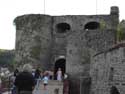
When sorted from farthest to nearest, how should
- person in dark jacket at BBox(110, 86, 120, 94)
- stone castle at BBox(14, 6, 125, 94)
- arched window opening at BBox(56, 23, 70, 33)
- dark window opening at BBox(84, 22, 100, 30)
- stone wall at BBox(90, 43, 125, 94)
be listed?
arched window opening at BBox(56, 23, 70, 33), dark window opening at BBox(84, 22, 100, 30), stone castle at BBox(14, 6, 125, 94), person in dark jacket at BBox(110, 86, 120, 94), stone wall at BBox(90, 43, 125, 94)

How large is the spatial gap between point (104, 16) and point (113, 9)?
0.96 metres

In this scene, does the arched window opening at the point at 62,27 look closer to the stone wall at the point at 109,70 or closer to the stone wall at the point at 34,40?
the stone wall at the point at 34,40

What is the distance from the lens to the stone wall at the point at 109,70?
18641 mm

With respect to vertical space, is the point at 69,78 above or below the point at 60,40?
below

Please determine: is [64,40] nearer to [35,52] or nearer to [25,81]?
[35,52]

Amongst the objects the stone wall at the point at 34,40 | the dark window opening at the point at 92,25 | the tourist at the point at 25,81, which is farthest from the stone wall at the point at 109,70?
the dark window opening at the point at 92,25

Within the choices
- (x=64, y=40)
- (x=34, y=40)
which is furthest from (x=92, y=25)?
(x=34, y=40)

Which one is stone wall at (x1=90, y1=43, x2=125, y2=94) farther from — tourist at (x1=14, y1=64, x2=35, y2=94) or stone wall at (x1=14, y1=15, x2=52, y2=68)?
stone wall at (x1=14, y1=15, x2=52, y2=68)

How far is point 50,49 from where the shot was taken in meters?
40.2

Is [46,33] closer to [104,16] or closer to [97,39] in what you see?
[104,16]

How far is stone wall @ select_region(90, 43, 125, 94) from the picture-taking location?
1864 cm

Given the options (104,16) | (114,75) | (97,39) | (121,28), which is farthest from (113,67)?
(104,16)

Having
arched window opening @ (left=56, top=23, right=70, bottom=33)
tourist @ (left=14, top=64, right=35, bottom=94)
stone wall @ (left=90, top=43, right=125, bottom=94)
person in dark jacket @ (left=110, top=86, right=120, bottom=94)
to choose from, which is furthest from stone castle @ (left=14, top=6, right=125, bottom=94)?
tourist @ (left=14, top=64, right=35, bottom=94)

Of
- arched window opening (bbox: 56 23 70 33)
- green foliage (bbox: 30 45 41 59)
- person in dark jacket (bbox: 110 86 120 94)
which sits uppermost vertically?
arched window opening (bbox: 56 23 70 33)
